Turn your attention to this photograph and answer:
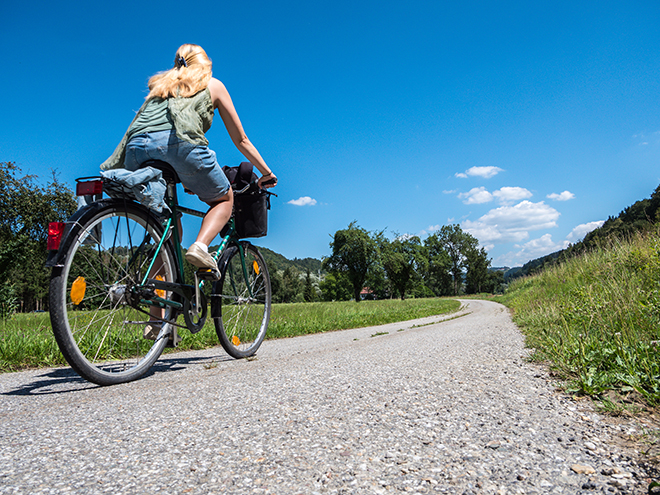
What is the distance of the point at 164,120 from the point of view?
8.44 feet

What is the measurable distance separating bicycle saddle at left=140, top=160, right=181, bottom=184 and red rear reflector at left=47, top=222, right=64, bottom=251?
2.24 feet

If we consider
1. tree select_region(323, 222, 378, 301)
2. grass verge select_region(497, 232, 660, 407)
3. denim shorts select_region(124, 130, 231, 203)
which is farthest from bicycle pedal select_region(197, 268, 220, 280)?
tree select_region(323, 222, 378, 301)

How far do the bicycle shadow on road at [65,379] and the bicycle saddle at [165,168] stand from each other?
1.46 meters

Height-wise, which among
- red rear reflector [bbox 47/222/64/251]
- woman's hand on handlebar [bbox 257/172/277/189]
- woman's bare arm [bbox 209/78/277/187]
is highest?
woman's bare arm [bbox 209/78/277/187]

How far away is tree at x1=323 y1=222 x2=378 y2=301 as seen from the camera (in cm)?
5322

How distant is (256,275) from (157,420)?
104 inches

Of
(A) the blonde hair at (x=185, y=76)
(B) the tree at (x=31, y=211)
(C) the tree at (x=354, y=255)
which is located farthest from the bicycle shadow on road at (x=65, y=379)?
(C) the tree at (x=354, y=255)

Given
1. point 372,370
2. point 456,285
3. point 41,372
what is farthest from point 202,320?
point 456,285

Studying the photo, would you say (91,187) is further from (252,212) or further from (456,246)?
(456,246)

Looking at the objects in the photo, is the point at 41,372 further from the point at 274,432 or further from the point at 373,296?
the point at 373,296

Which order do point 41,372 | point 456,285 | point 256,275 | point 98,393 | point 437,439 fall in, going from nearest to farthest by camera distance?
point 437,439 < point 98,393 < point 41,372 < point 256,275 < point 456,285

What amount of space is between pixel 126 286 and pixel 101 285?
15cm

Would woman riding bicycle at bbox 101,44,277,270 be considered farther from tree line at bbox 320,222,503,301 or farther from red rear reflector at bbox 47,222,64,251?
tree line at bbox 320,222,503,301

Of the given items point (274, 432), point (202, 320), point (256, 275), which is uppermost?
point (256, 275)
